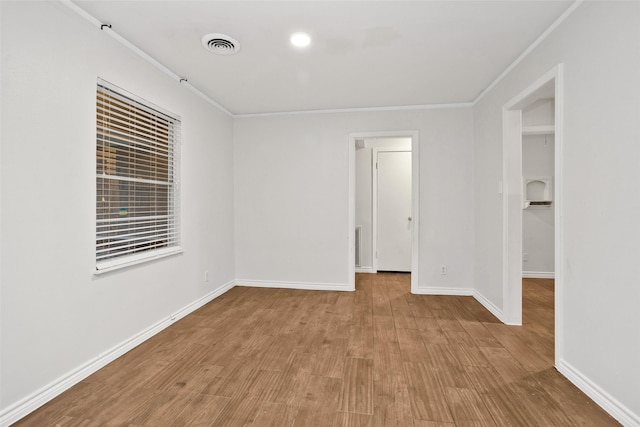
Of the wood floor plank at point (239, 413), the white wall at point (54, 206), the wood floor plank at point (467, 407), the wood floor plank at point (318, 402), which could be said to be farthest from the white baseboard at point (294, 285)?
the wood floor plank at point (239, 413)

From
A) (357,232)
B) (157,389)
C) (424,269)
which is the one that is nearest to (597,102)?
(424,269)

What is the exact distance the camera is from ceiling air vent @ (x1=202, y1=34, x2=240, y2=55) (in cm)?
243

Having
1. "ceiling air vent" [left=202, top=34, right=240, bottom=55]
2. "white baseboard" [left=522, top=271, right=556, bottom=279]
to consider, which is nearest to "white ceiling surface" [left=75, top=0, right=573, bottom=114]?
"ceiling air vent" [left=202, top=34, right=240, bottom=55]

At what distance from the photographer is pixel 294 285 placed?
446 cm

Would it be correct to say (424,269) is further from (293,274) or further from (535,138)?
(535,138)

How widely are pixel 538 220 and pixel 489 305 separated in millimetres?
2556

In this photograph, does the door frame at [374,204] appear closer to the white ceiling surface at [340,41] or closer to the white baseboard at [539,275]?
the white ceiling surface at [340,41]

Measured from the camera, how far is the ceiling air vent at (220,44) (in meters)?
2.43

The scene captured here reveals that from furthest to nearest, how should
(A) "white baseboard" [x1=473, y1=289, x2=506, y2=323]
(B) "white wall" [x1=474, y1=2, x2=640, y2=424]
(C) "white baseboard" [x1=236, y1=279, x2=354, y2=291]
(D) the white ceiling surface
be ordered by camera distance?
1. (C) "white baseboard" [x1=236, y1=279, x2=354, y2=291]
2. (A) "white baseboard" [x1=473, y1=289, x2=506, y2=323]
3. (D) the white ceiling surface
4. (B) "white wall" [x1=474, y1=2, x2=640, y2=424]

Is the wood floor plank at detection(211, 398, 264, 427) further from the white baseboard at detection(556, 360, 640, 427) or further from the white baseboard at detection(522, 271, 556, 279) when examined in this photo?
the white baseboard at detection(522, 271, 556, 279)

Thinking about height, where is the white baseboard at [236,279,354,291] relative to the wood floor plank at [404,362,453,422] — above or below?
above

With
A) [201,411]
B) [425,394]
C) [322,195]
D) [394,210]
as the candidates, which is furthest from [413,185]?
[201,411]

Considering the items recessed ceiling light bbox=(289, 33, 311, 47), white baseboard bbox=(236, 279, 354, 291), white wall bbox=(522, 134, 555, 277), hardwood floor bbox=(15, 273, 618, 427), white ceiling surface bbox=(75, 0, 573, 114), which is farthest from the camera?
white wall bbox=(522, 134, 555, 277)

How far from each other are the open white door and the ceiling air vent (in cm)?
340
